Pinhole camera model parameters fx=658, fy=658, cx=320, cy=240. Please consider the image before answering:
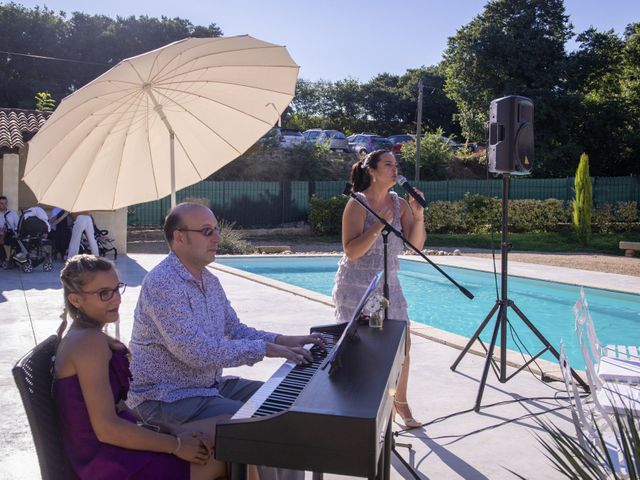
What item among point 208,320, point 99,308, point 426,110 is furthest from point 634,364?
point 426,110

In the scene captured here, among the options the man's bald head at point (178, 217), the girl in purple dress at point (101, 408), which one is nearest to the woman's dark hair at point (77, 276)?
the girl in purple dress at point (101, 408)

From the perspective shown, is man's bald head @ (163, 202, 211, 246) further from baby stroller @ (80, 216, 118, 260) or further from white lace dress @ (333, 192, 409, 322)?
baby stroller @ (80, 216, 118, 260)

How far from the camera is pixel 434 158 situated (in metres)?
33.9

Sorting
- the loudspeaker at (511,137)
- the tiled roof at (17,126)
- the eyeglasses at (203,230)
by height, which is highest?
the tiled roof at (17,126)

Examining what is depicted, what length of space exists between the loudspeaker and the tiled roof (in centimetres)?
1148

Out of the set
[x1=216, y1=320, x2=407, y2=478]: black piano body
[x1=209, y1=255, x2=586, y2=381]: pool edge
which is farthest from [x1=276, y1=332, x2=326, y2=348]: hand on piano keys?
[x1=209, y1=255, x2=586, y2=381]: pool edge

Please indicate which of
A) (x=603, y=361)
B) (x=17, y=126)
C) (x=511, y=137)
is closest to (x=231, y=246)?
(x=17, y=126)

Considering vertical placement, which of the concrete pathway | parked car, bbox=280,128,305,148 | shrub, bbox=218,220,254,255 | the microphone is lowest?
the concrete pathway

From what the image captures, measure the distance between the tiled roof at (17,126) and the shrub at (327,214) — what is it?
9513 mm

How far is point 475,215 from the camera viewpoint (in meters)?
23.5

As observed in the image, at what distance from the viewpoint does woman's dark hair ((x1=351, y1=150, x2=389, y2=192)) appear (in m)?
4.12

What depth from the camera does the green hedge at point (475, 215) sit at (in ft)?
76.1

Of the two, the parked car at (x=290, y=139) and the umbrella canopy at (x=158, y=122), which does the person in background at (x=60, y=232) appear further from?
the parked car at (x=290, y=139)

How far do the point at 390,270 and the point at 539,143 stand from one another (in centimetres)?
2902
